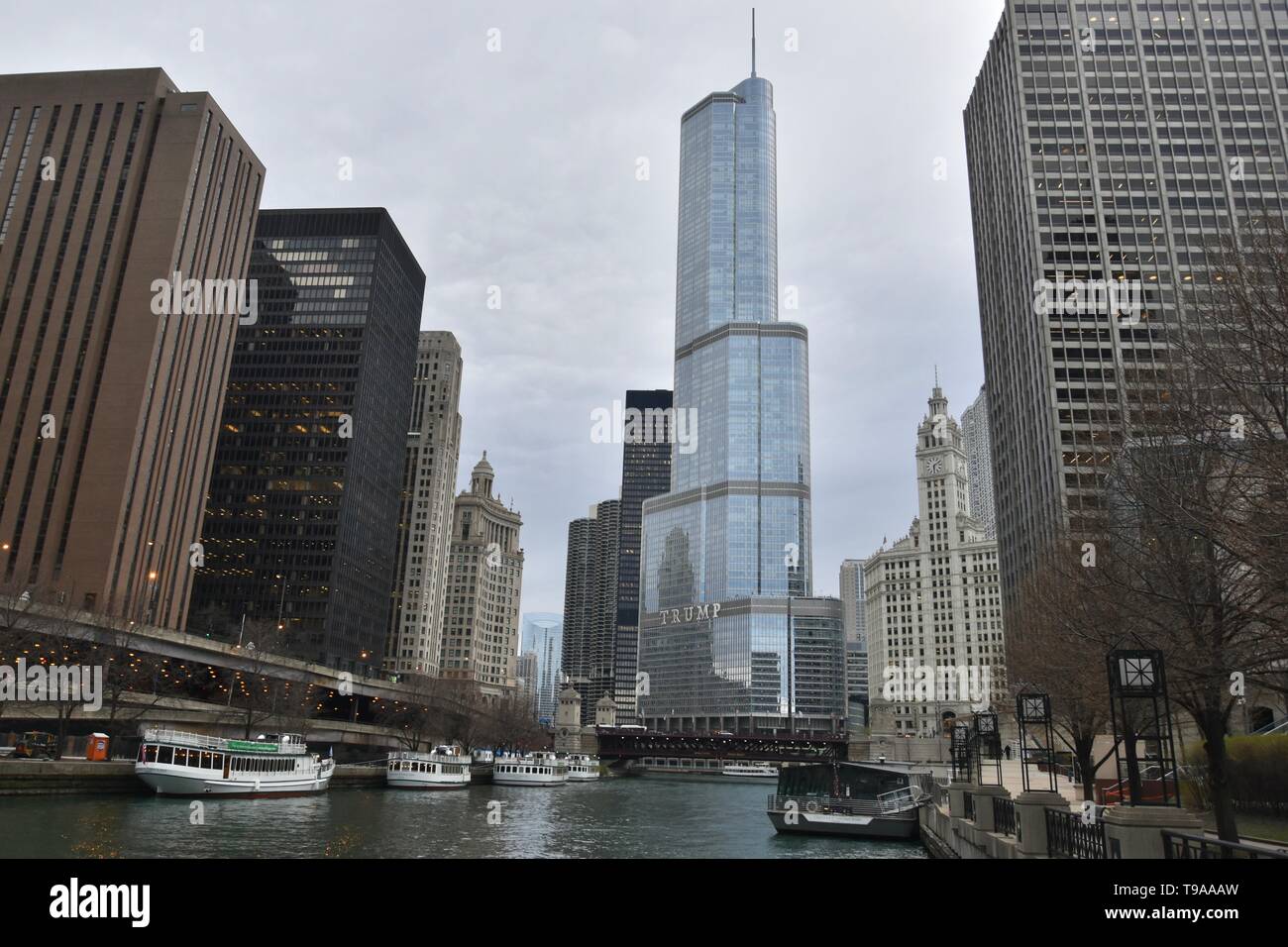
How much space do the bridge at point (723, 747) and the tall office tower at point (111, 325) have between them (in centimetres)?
8398

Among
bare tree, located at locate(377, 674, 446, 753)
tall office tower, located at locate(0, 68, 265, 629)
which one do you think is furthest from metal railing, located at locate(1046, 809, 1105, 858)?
tall office tower, located at locate(0, 68, 265, 629)

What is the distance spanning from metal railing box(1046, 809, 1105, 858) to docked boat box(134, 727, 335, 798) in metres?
57.4

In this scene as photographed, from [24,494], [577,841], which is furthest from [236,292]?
[577,841]

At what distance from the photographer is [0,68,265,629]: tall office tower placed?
116m

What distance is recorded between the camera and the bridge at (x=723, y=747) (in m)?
162

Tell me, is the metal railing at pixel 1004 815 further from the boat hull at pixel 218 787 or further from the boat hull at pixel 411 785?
the boat hull at pixel 411 785

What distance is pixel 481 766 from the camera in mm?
123250

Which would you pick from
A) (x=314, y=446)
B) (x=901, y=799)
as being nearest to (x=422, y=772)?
(x=901, y=799)

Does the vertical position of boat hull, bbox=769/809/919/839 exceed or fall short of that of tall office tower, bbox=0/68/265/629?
it falls short

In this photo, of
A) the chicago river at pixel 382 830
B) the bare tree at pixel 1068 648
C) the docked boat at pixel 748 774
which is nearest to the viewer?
the bare tree at pixel 1068 648

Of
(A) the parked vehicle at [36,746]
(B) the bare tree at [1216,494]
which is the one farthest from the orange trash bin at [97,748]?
(B) the bare tree at [1216,494]

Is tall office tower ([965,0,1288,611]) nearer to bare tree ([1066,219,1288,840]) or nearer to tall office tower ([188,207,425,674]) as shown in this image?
bare tree ([1066,219,1288,840])

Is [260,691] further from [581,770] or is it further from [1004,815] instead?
[1004,815]

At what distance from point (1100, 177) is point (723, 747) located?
394ft
